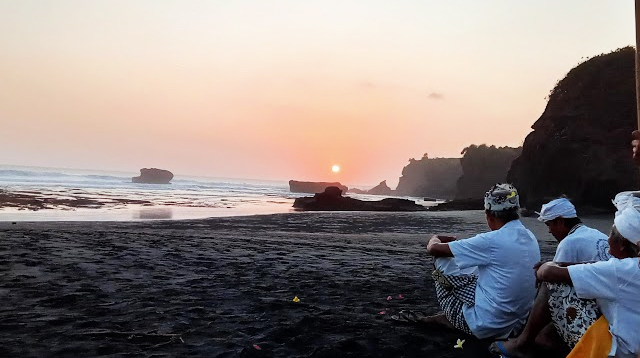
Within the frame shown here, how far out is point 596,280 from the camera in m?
3.07

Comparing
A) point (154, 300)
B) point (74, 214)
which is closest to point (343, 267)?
point (154, 300)

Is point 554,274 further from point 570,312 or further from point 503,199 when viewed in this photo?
point 503,199

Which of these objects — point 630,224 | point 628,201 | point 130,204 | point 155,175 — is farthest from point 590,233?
point 155,175

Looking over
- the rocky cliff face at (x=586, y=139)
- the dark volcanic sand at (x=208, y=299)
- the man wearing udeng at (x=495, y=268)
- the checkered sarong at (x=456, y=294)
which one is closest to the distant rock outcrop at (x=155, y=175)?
the rocky cliff face at (x=586, y=139)

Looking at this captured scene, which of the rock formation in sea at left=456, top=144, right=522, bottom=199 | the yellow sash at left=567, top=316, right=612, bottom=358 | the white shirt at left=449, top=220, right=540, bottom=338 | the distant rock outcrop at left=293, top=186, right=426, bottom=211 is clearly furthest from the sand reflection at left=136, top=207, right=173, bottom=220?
the rock formation in sea at left=456, top=144, right=522, bottom=199

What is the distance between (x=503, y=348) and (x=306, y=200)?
119ft

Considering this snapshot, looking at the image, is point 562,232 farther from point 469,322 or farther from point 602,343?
→ point 602,343

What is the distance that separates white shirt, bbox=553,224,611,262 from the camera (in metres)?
4.09

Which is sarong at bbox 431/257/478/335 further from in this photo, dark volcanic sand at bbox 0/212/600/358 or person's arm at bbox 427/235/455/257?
dark volcanic sand at bbox 0/212/600/358

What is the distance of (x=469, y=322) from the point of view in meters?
4.70

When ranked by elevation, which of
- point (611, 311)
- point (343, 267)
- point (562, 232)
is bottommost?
point (343, 267)

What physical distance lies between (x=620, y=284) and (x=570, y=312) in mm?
599

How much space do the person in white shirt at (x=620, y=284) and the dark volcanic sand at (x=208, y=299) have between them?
169cm

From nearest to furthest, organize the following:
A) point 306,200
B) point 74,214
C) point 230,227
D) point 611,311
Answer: point 611,311 < point 230,227 < point 74,214 < point 306,200
